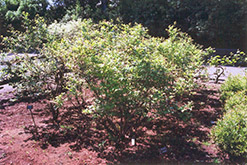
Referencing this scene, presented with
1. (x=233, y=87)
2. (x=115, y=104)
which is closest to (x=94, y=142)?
(x=115, y=104)

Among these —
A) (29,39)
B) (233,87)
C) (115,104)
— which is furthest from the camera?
(233,87)

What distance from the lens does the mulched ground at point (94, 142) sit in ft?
11.1

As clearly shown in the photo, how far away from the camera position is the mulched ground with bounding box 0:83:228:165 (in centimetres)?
338

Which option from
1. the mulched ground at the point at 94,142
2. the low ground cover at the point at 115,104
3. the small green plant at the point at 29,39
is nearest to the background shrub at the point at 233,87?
the low ground cover at the point at 115,104

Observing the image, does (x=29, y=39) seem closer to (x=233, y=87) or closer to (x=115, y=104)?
(x=115, y=104)

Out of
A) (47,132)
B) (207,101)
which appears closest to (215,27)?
(207,101)

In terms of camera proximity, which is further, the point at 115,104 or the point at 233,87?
the point at 233,87

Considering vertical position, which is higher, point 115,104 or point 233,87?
point 233,87

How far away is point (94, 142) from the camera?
386 centimetres

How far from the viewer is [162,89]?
3.38 m

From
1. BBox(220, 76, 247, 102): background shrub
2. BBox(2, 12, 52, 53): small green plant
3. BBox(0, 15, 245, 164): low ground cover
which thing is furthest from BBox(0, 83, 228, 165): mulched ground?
BBox(2, 12, 52, 53): small green plant

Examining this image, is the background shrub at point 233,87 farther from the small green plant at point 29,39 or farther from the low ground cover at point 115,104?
the small green plant at point 29,39

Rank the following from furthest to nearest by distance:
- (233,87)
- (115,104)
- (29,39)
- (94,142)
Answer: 1. (233,87)
2. (29,39)
3. (94,142)
4. (115,104)

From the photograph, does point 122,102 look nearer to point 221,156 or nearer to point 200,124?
point 221,156
